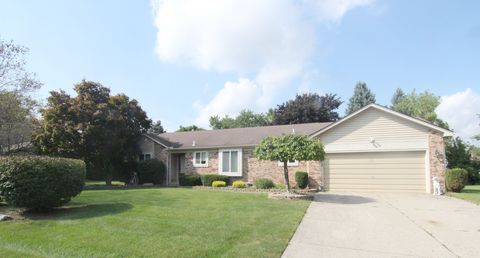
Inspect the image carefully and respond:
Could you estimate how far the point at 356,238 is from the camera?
6992 millimetres

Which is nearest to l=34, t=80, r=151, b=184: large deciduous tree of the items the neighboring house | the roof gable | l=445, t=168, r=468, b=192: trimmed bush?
the neighboring house

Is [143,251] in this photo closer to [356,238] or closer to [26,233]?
[26,233]

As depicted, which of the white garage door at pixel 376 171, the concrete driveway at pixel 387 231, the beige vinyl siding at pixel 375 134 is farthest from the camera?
the beige vinyl siding at pixel 375 134

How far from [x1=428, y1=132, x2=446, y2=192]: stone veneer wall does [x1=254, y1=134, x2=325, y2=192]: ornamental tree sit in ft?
20.2

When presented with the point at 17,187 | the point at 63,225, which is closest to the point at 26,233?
the point at 63,225

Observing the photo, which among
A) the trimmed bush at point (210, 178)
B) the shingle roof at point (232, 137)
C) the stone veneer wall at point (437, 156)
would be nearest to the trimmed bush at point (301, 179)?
the shingle roof at point (232, 137)

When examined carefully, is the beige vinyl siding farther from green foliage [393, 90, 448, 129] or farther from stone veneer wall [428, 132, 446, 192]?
green foliage [393, 90, 448, 129]

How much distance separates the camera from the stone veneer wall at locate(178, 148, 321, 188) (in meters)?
17.8

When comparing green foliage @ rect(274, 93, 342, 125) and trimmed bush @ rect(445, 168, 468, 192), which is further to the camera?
green foliage @ rect(274, 93, 342, 125)

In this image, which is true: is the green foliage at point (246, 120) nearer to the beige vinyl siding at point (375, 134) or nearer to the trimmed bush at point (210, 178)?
the trimmed bush at point (210, 178)

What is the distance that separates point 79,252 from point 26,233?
2.27 meters

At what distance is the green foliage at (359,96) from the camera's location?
157 feet

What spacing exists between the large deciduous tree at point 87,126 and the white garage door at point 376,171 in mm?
13022

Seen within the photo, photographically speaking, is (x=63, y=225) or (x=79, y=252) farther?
(x=63, y=225)
